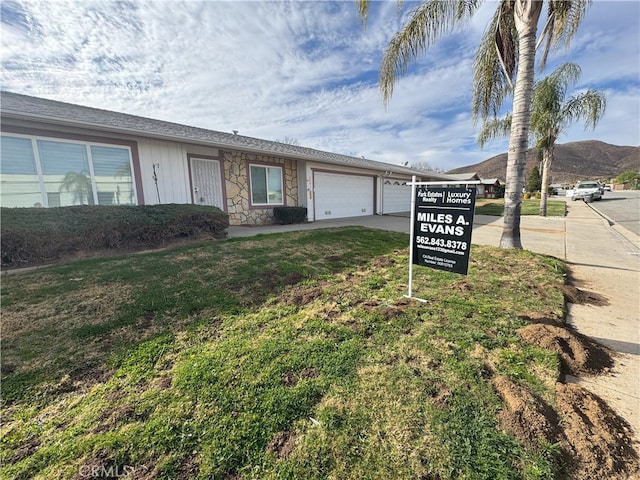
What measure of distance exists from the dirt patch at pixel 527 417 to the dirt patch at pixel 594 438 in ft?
0.25

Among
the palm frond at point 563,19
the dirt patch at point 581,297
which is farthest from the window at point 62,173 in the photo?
the palm frond at point 563,19

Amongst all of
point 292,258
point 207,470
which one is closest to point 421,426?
point 207,470

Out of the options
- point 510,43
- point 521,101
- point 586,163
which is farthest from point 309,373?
point 586,163

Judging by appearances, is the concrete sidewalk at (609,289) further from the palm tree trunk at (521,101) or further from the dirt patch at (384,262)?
the dirt patch at (384,262)

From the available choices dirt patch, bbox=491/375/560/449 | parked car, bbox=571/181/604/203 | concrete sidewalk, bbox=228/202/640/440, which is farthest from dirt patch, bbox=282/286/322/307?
parked car, bbox=571/181/604/203

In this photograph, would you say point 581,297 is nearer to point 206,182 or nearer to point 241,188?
point 241,188

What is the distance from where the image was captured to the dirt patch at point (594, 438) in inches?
61.6

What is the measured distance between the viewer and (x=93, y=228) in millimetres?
6051

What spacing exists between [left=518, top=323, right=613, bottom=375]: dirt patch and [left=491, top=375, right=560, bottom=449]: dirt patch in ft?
2.39

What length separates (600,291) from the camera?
443cm

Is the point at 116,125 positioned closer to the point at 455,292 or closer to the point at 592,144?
the point at 455,292

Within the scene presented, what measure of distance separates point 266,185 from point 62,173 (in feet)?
21.7

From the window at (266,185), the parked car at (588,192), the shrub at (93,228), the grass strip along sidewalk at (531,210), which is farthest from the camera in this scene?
the parked car at (588,192)

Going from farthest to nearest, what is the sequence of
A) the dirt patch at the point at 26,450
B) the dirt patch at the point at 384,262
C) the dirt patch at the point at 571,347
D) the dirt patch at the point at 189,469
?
the dirt patch at the point at 384,262
the dirt patch at the point at 571,347
the dirt patch at the point at 26,450
the dirt patch at the point at 189,469
